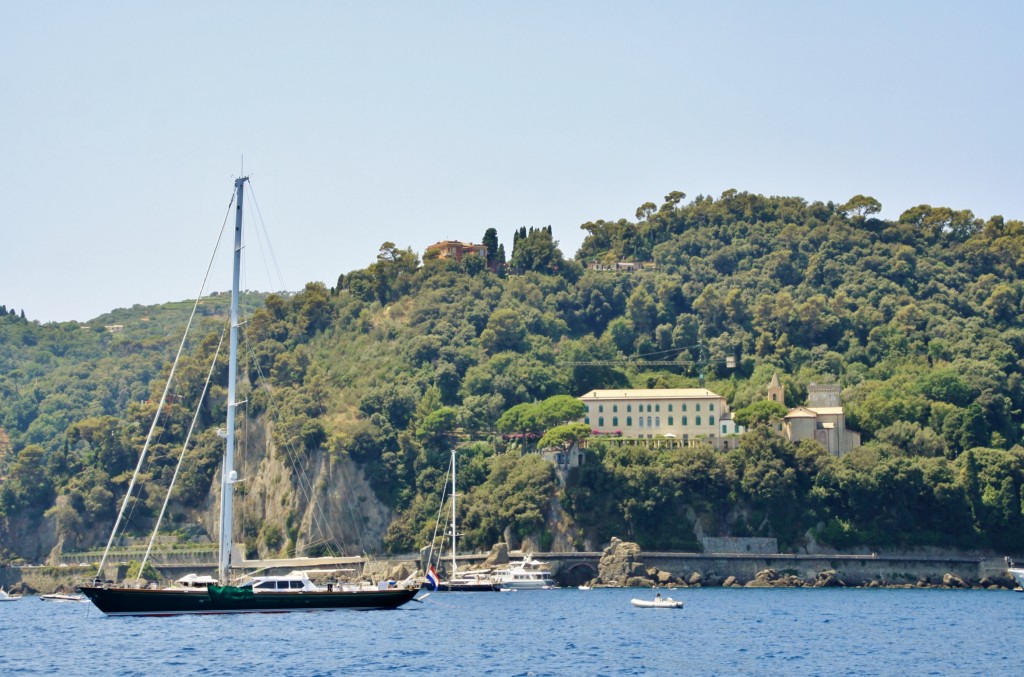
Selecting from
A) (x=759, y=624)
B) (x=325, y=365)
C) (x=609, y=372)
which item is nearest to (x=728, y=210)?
(x=609, y=372)

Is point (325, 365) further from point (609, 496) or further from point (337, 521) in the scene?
point (609, 496)

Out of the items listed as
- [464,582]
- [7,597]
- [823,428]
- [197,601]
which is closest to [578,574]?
[464,582]

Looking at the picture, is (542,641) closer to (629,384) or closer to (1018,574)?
(1018,574)

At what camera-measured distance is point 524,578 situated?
101m

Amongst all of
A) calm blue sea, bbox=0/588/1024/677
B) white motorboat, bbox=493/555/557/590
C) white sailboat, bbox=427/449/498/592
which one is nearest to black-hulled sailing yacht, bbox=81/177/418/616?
calm blue sea, bbox=0/588/1024/677

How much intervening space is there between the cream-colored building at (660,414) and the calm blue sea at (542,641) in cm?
3518

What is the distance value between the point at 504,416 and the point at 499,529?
1402 cm

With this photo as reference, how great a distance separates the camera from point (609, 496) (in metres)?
Answer: 108

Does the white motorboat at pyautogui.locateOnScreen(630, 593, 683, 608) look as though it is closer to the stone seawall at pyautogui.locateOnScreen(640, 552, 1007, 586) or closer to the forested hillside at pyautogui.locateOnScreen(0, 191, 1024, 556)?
the stone seawall at pyautogui.locateOnScreen(640, 552, 1007, 586)

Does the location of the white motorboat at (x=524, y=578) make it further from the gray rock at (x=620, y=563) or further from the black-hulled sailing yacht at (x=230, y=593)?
the black-hulled sailing yacht at (x=230, y=593)

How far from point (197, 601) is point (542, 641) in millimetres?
13982

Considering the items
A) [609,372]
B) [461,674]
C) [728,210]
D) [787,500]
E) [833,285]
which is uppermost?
[728,210]

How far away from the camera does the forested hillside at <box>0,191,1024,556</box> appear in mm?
108062

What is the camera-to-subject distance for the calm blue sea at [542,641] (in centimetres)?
5491
